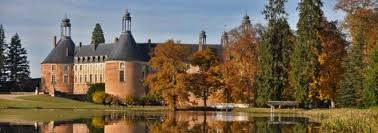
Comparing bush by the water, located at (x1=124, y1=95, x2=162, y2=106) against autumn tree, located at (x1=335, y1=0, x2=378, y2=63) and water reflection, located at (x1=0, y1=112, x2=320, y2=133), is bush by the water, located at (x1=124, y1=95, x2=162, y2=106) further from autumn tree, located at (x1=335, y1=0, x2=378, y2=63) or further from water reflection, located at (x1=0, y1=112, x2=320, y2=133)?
water reflection, located at (x1=0, y1=112, x2=320, y2=133)

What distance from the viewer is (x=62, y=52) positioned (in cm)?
8256

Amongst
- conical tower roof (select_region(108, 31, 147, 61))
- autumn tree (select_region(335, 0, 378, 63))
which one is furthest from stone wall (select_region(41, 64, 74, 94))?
autumn tree (select_region(335, 0, 378, 63))

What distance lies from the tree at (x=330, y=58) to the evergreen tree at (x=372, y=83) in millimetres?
6447

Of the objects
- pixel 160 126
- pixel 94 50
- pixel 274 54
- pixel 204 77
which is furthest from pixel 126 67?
pixel 160 126

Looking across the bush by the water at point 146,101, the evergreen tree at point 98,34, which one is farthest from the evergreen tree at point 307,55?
the evergreen tree at point 98,34

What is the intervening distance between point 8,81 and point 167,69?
110 feet

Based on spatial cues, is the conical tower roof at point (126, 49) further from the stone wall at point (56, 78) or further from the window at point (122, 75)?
the stone wall at point (56, 78)

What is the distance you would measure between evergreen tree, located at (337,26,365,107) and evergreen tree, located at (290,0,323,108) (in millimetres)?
3864

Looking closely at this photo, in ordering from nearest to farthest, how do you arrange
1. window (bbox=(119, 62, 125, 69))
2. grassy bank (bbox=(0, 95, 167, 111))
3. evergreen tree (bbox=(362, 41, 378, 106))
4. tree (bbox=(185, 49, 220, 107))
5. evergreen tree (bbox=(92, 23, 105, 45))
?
1. evergreen tree (bbox=(362, 41, 378, 106))
2. tree (bbox=(185, 49, 220, 107))
3. grassy bank (bbox=(0, 95, 167, 111))
4. window (bbox=(119, 62, 125, 69))
5. evergreen tree (bbox=(92, 23, 105, 45))

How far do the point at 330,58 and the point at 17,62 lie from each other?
4900 centimetres

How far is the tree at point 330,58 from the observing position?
4325 centimetres

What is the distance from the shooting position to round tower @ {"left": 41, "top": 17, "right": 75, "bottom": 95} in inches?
3206

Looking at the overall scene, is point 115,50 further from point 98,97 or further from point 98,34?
point 98,34

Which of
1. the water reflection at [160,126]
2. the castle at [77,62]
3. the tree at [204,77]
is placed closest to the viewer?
the water reflection at [160,126]
